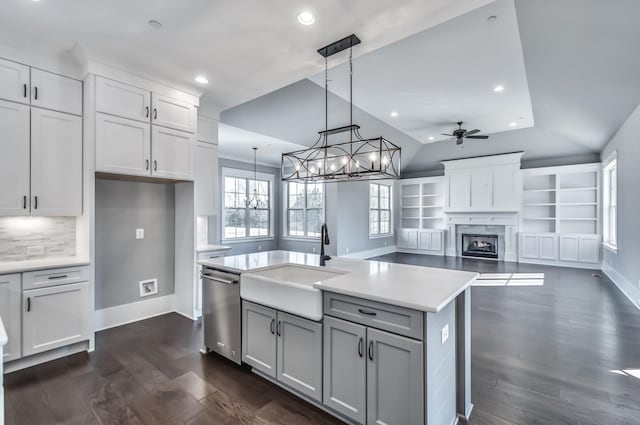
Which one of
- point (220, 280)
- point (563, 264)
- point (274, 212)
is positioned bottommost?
point (563, 264)

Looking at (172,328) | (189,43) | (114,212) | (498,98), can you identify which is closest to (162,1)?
(189,43)

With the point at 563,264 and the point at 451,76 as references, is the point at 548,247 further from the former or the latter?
the point at 451,76

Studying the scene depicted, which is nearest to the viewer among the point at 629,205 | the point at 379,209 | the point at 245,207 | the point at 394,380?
the point at 394,380

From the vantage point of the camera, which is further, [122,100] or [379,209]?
[379,209]

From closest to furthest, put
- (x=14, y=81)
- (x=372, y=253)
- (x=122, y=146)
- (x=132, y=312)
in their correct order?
(x=14, y=81), (x=122, y=146), (x=132, y=312), (x=372, y=253)

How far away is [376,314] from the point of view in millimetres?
1748

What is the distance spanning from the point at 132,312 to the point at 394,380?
3482 millimetres

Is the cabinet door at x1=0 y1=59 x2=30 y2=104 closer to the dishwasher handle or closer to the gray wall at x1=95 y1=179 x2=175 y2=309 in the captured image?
the gray wall at x1=95 y1=179 x2=175 y2=309

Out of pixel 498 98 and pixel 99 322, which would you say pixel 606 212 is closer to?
pixel 498 98

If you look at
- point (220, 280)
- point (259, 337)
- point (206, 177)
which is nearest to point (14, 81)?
point (206, 177)

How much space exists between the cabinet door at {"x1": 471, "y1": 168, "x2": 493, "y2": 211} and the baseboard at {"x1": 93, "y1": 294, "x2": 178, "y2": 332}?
26.3 ft

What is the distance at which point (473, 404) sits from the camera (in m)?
2.19

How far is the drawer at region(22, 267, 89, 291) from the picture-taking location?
2.69 meters

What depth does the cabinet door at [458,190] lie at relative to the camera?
350 inches
